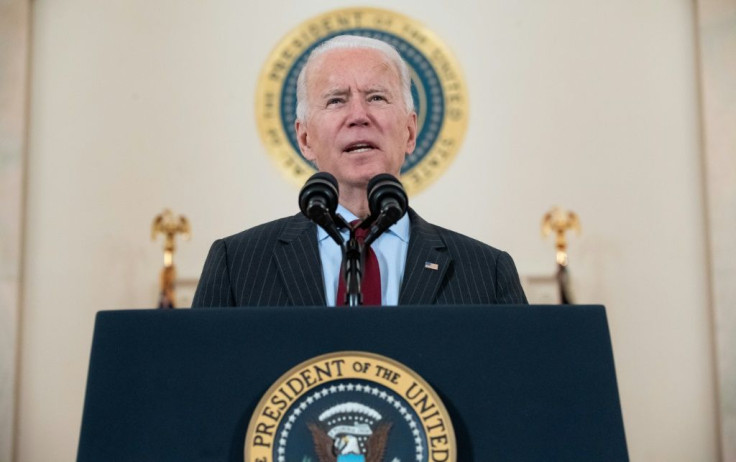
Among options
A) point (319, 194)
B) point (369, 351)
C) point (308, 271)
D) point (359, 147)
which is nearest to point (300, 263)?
point (308, 271)

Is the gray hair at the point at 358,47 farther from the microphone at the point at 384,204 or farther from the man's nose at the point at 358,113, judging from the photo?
the microphone at the point at 384,204

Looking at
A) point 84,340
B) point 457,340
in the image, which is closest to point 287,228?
point 457,340

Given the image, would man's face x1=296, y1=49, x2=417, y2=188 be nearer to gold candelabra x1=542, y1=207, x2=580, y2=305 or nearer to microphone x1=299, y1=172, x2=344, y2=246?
microphone x1=299, y1=172, x2=344, y2=246

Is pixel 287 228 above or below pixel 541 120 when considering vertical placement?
below

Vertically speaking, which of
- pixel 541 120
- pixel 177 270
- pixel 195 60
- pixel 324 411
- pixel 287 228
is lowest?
pixel 324 411

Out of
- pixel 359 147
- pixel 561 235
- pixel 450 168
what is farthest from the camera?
pixel 450 168

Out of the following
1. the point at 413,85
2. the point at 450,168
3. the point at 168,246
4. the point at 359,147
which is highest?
the point at 413,85

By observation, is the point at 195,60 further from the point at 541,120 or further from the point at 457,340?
the point at 457,340

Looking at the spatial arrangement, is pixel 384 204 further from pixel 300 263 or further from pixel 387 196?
pixel 300 263

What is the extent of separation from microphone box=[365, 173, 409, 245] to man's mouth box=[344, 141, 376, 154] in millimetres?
553

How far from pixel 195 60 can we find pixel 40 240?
4.75 feet

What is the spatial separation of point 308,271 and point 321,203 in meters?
0.43

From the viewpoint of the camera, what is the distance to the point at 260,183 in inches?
244

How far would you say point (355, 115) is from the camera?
220 centimetres
